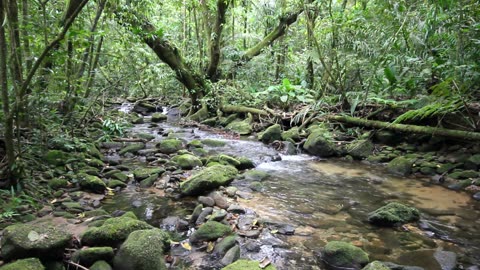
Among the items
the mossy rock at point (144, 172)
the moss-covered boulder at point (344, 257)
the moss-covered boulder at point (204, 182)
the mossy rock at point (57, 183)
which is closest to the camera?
the moss-covered boulder at point (344, 257)

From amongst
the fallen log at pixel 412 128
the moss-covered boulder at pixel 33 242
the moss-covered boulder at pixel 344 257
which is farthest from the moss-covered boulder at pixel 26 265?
the fallen log at pixel 412 128

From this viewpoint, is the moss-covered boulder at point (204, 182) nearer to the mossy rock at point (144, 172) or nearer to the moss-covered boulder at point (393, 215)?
the mossy rock at point (144, 172)

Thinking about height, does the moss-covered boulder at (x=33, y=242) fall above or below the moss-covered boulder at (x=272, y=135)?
below

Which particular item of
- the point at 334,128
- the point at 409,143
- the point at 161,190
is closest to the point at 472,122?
the point at 409,143

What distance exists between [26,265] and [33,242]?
25 cm

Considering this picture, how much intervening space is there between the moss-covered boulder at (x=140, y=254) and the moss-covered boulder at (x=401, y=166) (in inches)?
186

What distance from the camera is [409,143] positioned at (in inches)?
286

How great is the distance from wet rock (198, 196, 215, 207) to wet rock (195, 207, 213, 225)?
19cm

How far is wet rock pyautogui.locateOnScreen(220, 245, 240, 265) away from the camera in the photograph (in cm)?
319

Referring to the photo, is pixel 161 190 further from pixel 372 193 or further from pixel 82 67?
pixel 82 67

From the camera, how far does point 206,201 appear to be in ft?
14.7

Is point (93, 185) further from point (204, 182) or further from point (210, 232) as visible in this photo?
point (210, 232)

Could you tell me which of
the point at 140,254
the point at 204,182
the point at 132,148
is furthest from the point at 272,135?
the point at 140,254

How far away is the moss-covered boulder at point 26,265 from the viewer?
8.18 feet
